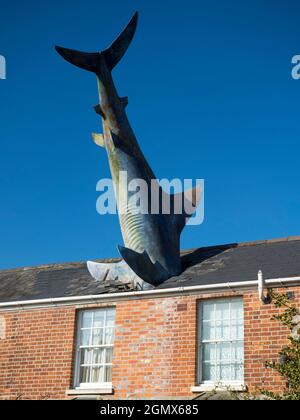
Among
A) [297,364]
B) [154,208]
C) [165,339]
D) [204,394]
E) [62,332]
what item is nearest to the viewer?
[297,364]

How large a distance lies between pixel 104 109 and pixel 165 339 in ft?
22.3

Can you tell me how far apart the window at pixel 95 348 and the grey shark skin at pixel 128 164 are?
1763 mm

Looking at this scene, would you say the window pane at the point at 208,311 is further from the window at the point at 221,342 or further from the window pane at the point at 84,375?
the window pane at the point at 84,375

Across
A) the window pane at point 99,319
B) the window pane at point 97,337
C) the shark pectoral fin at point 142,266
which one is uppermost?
the shark pectoral fin at point 142,266

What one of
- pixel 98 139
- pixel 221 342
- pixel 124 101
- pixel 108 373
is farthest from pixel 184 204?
pixel 108 373

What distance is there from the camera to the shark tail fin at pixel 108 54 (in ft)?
63.8

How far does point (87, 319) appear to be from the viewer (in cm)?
1795

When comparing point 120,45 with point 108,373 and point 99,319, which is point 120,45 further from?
point 108,373

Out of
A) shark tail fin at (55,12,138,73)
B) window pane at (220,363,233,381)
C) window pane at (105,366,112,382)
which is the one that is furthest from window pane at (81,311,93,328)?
shark tail fin at (55,12,138,73)

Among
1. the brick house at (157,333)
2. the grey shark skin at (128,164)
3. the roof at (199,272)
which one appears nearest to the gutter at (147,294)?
the brick house at (157,333)

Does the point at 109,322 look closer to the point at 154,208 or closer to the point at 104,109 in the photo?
the point at 154,208
